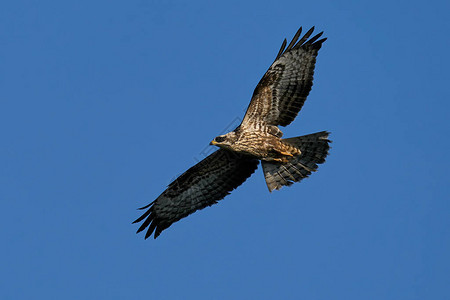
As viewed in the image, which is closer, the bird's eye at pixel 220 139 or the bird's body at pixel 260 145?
the bird's eye at pixel 220 139

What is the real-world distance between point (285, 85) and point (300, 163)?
1.53m

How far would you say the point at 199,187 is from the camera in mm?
15305

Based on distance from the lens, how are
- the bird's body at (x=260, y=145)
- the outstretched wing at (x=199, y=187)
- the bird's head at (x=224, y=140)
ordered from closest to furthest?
the bird's head at (x=224, y=140)
the bird's body at (x=260, y=145)
the outstretched wing at (x=199, y=187)

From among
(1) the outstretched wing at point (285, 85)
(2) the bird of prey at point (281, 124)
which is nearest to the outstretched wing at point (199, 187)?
(2) the bird of prey at point (281, 124)

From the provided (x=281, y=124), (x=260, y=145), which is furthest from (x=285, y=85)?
(x=260, y=145)

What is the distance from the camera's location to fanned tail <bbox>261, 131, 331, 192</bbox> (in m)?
14.4

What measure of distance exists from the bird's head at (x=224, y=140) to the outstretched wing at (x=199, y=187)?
657 mm

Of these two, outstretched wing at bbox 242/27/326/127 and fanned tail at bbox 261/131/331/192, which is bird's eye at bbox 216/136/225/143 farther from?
fanned tail at bbox 261/131/331/192

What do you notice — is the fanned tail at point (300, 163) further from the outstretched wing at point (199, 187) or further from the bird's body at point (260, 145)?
the outstretched wing at point (199, 187)

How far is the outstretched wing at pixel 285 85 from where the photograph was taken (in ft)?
47.6

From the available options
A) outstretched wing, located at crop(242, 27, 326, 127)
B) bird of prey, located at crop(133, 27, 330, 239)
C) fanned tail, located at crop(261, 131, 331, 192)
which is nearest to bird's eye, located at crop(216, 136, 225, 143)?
bird of prey, located at crop(133, 27, 330, 239)

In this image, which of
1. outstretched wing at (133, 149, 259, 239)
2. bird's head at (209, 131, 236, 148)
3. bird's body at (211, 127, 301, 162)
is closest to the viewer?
bird's head at (209, 131, 236, 148)

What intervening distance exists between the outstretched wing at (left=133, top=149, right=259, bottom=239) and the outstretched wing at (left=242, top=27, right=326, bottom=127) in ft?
3.10

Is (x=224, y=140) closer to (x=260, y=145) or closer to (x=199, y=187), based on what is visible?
(x=260, y=145)
